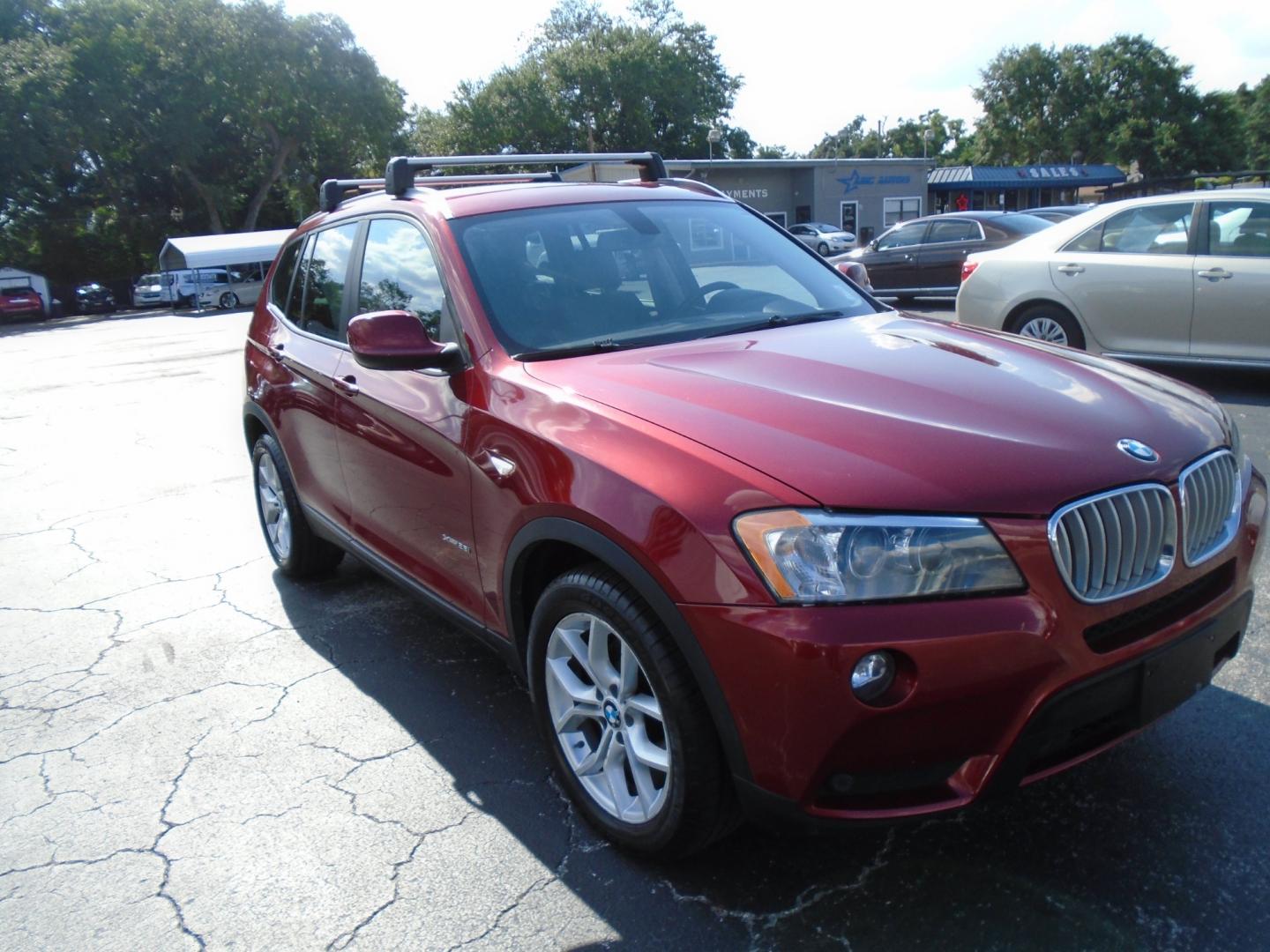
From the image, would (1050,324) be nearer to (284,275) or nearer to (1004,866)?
(284,275)

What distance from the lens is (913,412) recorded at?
2533 millimetres

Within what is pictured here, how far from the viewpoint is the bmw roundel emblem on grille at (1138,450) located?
2.42 meters

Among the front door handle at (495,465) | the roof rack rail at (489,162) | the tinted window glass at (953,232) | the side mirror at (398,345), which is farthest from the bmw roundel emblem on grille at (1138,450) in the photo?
the tinted window glass at (953,232)

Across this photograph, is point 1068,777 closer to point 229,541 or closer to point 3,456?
point 229,541

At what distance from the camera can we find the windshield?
3305mm

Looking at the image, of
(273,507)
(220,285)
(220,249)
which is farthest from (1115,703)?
(220,249)

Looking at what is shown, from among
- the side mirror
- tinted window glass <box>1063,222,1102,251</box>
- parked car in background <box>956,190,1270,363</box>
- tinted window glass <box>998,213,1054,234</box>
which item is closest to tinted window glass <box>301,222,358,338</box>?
the side mirror

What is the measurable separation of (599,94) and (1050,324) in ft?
186

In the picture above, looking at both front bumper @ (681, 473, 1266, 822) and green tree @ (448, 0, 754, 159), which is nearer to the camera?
front bumper @ (681, 473, 1266, 822)

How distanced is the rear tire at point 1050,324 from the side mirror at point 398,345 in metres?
6.37

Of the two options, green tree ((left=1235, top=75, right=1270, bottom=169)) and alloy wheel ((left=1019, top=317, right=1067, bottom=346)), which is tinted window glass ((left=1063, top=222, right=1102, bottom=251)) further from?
green tree ((left=1235, top=75, right=1270, bottom=169))

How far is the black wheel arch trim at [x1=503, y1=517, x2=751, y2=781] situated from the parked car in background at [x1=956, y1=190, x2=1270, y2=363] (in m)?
6.49

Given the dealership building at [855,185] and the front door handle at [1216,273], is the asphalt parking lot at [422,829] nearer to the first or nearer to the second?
the front door handle at [1216,273]

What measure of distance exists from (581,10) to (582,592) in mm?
72347
